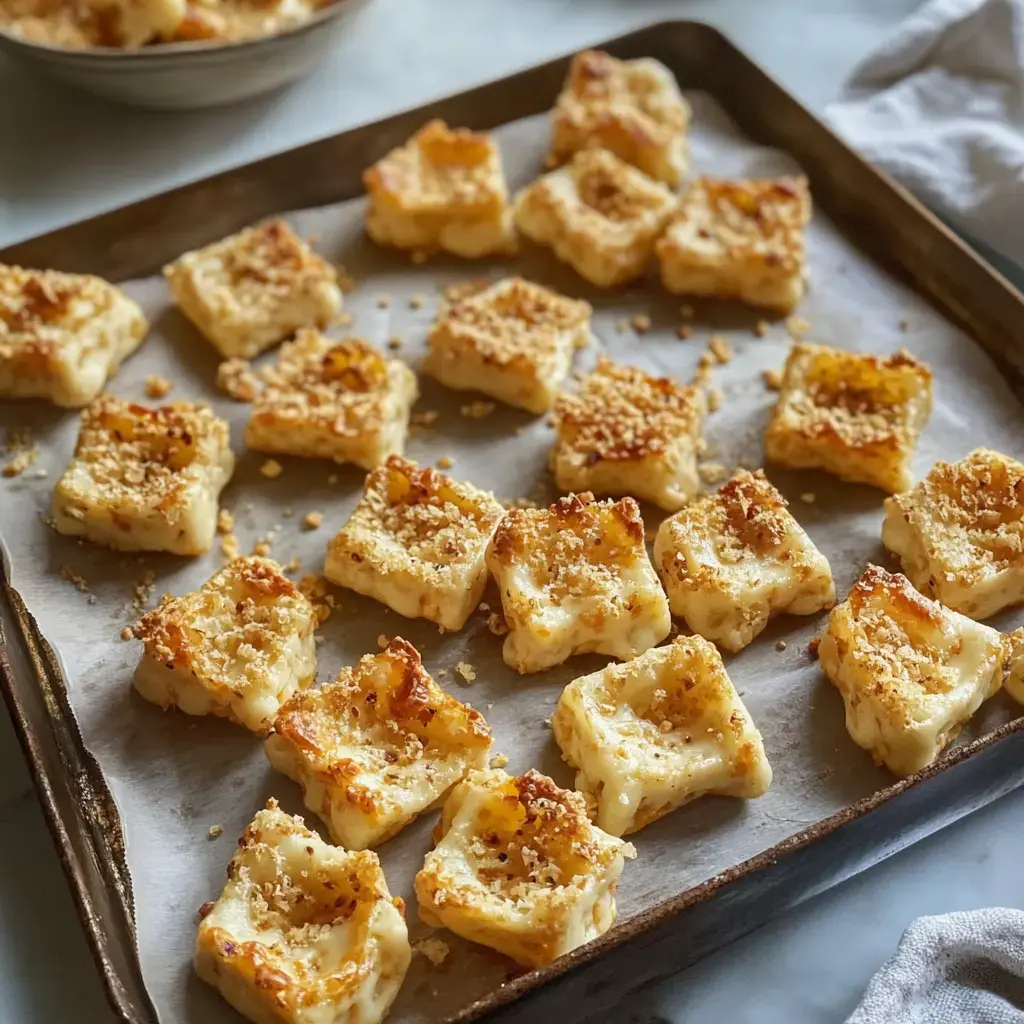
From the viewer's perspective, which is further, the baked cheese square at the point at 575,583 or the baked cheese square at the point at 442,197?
the baked cheese square at the point at 442,197

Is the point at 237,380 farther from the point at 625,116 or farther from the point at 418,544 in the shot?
the point at 625,116

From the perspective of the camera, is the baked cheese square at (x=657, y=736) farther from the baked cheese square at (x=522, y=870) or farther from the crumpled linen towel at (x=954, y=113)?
the crumpled linen towel at (x=954, y=113)

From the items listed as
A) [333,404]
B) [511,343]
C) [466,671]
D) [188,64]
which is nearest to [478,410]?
[511,343]

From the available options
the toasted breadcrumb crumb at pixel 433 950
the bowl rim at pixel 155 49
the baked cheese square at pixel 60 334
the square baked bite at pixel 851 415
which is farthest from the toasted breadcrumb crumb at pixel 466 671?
the bowl rim at pixel 155 49

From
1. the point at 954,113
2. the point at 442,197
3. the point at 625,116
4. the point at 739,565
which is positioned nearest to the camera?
the point at 739,565

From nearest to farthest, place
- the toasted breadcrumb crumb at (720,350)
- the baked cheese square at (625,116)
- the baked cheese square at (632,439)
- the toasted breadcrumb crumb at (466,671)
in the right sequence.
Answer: the toasted breadcrumb crumb at (466,671)
the baked cheese square at (632,439)
the toasted breadcrumb crumb at (720,350)
the baked cheese square at (625,116)

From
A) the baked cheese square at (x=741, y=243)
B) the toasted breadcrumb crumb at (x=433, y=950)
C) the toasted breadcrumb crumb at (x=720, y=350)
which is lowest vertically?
the toasted breadcrumb crumb at (x=433, y=950)
